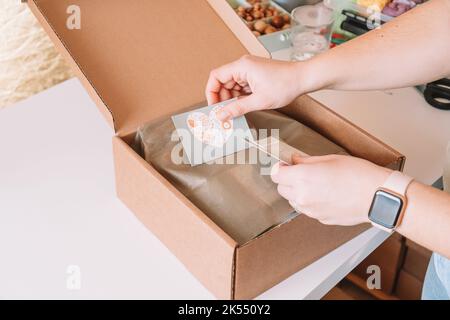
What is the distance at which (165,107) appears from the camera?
0.96 metres

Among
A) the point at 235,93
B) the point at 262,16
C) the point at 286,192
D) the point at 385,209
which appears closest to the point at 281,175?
the point at 286,192

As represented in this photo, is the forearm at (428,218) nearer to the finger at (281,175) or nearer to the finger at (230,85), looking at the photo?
the finger at (281,175)

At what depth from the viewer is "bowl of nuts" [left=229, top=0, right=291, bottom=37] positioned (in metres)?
1.35

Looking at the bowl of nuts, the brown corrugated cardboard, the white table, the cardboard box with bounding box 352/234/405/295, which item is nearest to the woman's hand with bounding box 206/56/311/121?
the white table

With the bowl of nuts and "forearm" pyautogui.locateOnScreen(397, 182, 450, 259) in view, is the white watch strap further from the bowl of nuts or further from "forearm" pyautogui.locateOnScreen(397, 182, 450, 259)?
the bowl of nuts

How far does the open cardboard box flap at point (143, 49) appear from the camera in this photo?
95 cm

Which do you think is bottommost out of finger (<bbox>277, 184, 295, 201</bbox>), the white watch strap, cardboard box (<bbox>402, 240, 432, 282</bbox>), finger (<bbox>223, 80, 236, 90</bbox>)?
cardboard box (<bbox>402, 240, 432, 282</bbox>)

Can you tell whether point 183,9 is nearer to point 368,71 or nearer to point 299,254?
point 368,71

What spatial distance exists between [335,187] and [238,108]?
249 millimetres

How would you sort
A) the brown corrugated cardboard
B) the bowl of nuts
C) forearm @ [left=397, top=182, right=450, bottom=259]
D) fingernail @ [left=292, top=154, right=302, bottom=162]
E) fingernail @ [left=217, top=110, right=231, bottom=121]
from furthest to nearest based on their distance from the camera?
the brown corrugated cardboard
the bowl of nuts
fingernail @ [left=217, top=110, right=231, bottom=121]
fingernail @ [left=292, top=154, right=302, bottom=162]
forearm @ [left=397, top=182, right=450, bottom=259]

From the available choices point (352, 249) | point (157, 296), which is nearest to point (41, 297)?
point (157, 296)

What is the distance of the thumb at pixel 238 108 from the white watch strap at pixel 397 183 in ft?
0.95

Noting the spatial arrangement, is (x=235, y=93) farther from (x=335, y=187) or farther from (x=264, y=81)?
(x=335, y=187)

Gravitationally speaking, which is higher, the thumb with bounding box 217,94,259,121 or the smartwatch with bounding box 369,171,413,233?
the thumb with bounding box 217,94,259,121
